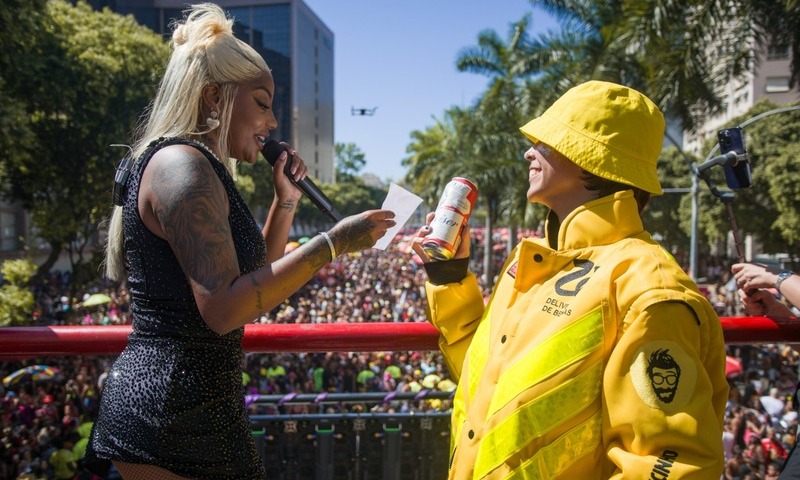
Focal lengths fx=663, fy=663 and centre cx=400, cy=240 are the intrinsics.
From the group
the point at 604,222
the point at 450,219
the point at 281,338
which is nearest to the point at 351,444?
the point at 281,338

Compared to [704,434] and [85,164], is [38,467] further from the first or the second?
[85,164]

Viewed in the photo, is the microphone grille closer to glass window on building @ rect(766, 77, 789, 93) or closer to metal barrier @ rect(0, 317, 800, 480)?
metal barrier @ rect(0, 317, 800, 480)

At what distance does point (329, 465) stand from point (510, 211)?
2297 cm

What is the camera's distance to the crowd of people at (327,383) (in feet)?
12.5

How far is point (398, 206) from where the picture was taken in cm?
206

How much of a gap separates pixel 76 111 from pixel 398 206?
1985 centimetres

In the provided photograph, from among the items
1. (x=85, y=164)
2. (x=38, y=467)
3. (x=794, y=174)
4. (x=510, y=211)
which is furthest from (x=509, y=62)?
(x=38, y=467)

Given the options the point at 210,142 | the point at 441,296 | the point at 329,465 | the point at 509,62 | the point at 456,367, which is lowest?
the point at 329,465

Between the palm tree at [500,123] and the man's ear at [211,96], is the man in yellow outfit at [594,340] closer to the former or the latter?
the man's ear at [211,96]

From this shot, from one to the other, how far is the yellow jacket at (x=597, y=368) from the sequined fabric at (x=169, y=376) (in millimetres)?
659

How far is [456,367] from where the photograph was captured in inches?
83.9

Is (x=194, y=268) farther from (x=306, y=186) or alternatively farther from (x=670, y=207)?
(x=670, y=207)

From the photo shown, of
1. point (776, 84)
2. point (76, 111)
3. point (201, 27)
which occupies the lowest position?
point (201, 27)

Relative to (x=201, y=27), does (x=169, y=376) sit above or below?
below
